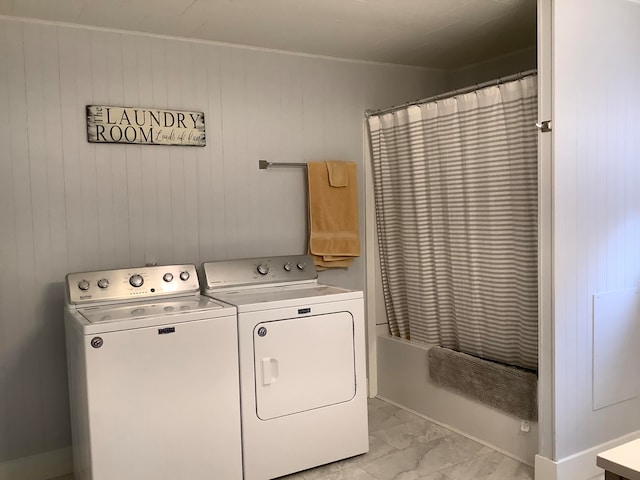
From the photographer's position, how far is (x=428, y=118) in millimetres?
3262

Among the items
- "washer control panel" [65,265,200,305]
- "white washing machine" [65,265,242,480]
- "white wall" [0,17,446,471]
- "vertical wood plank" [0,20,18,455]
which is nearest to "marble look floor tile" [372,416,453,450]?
"white washing machine" [65,265,242,480]

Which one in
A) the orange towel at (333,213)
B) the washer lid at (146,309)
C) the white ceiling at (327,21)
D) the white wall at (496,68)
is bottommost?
the washer lid at (146,309)

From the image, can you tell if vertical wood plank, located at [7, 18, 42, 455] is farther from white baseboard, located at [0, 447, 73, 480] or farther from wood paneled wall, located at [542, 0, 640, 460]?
wood paneled wall, located at [542, 0, 640, 460]

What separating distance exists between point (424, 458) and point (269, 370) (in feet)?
3.00

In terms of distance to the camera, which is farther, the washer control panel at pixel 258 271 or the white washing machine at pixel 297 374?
the washer control panel at pixel 258 271

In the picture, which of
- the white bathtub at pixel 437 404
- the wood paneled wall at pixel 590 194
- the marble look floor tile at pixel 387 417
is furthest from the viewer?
the marble look floor tile at pixel 387 417

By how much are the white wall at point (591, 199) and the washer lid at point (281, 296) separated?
0.96 m

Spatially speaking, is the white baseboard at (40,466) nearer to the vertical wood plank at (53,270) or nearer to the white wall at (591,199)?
the vertical wood plank at (53,270)

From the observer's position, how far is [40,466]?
285 centimetres

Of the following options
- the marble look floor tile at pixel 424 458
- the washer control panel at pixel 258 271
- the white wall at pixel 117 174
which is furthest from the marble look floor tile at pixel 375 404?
the white wall at pixel 117 174

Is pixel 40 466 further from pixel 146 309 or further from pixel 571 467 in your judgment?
pixel 571 467

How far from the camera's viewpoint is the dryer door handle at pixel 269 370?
2617mm

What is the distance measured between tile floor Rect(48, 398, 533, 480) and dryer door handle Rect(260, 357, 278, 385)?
0.50 metres

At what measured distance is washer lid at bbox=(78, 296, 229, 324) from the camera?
2389 mm
